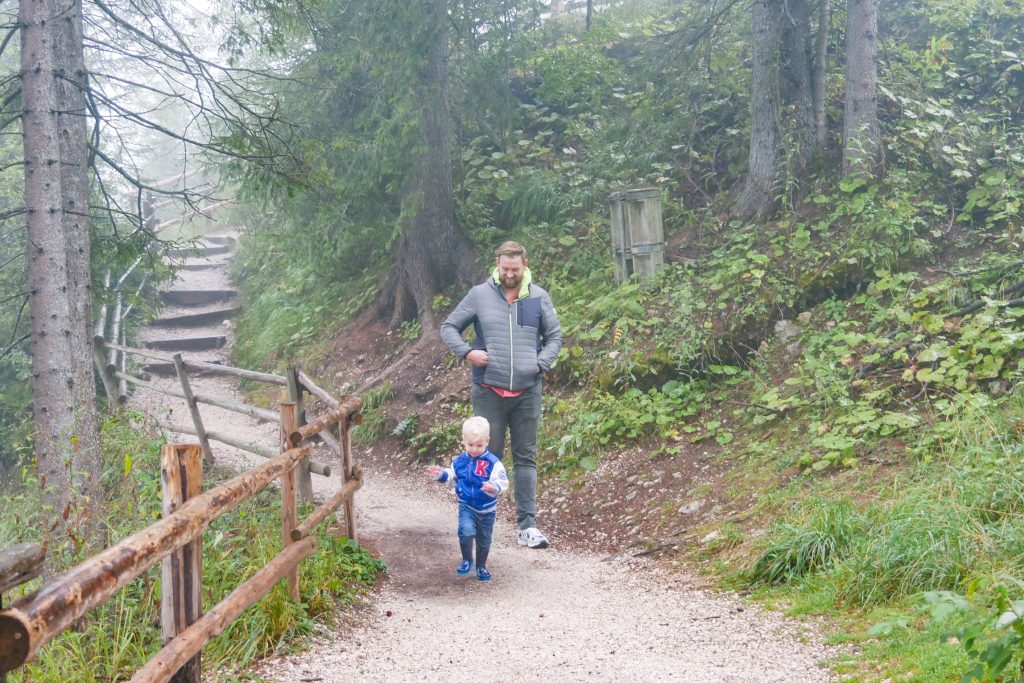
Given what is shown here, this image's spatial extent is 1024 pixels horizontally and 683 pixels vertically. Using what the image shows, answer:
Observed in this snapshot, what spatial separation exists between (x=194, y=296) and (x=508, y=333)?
51.7 feet

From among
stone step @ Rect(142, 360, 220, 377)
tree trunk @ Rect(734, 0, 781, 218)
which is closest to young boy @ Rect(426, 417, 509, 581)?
tree trunk @ Rect(734, 0, 781, 218)

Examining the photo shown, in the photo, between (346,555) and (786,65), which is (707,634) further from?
(786,65)

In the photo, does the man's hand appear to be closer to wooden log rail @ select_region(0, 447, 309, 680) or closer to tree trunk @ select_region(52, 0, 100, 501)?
wooden log rail @ select_region(0, 447, 309, 680)

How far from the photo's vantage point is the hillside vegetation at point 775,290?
16.1ft

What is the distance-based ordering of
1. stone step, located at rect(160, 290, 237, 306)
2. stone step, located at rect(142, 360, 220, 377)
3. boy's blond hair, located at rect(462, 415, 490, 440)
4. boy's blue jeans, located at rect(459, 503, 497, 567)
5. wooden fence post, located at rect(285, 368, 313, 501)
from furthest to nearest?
stone step, located at rect(160, 290, 237, 306) → stone step, located at rect(142, 360, 220, 377) → wooden fence post, located at rect(285, 368, 313, 501) → boy's blue jeans, located at rect(459, 503, 497, 567) → boy's blond hair, located at rect(462, 415, 490, 440)

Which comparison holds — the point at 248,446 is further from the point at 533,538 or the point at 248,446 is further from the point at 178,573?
the point at 178,573

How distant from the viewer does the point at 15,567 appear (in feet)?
7.45

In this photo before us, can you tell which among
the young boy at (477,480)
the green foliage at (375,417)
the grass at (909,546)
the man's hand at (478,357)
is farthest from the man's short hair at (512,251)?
the green foliage at (375,417)

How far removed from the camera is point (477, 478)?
5.87 metres

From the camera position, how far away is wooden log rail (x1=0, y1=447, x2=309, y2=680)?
2.25 m

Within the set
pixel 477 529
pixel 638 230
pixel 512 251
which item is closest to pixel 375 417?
pixel 638 230

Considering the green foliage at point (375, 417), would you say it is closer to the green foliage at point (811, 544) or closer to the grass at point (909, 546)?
the grass at point (909, 546)

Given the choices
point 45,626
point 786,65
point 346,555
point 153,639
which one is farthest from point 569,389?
point 45,626

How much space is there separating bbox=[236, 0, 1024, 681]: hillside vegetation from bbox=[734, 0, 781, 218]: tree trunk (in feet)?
0.77
